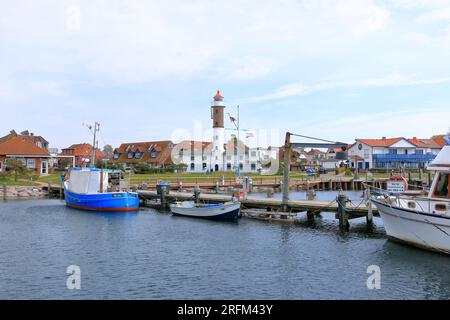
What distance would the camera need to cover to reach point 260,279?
20.1m

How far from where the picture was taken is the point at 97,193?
46.2m

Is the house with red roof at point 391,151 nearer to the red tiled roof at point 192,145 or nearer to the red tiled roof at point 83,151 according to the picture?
the red tiled roof at point 192,145

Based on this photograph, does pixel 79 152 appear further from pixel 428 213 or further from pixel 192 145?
pixel 428 213

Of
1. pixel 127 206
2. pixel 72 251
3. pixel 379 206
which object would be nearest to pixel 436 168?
pixel 379 206

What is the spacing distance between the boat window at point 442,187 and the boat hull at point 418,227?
192cm

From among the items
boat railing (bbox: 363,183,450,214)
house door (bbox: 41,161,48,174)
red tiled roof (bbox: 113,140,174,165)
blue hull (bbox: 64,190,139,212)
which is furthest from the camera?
red tiled roof (bbox: 113,140,174,165)

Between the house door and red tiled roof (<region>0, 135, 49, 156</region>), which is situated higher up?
red tiled roof (<region>0, 135, 49, 156</region>)

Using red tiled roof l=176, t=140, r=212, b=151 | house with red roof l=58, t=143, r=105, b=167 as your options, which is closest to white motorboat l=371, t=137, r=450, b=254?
red tiled roof l=176, t=140, r=212, b=151

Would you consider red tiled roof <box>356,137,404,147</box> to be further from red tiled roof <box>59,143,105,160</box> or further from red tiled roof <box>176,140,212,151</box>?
red tiled roof <box>59,143,105,160</box>

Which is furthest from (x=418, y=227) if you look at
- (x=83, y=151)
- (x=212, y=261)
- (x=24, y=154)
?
(x=83, y=151)

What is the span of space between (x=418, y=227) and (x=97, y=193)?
3254cm

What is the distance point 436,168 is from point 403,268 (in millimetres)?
6664

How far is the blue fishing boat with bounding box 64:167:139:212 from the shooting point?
44.8 metres
